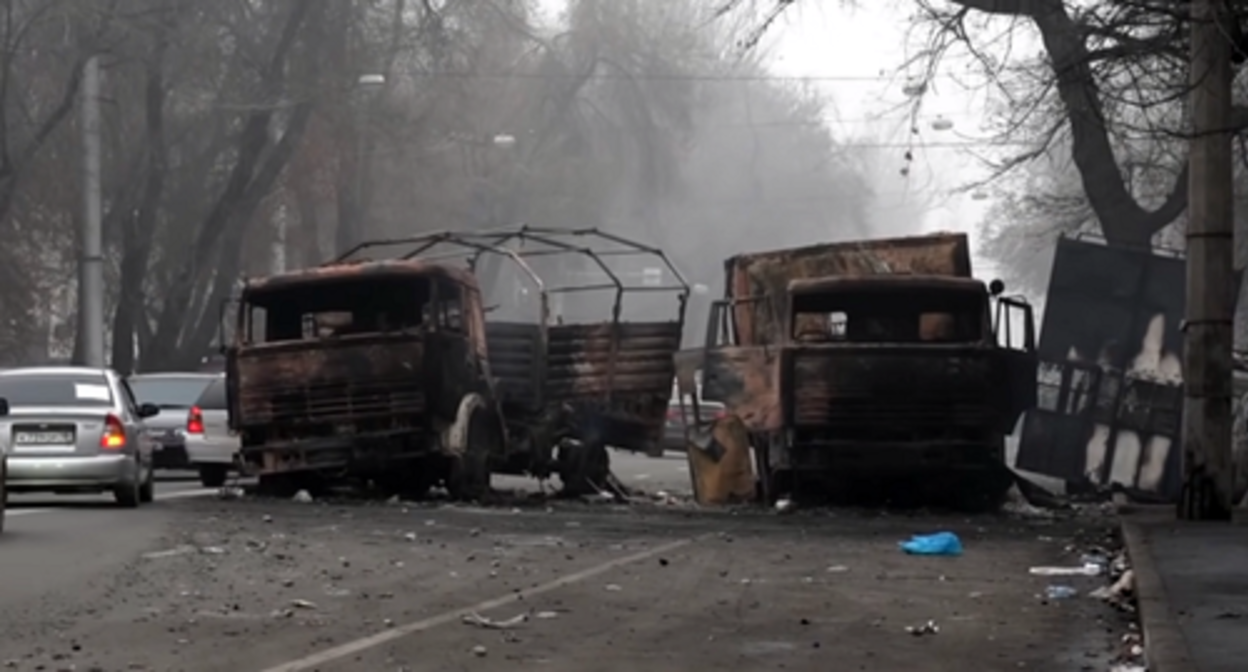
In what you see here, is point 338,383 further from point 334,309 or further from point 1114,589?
point 1114,589

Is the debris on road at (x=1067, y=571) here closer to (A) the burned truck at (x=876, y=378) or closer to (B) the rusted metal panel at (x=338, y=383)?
(A) the burned truck at (x=876, y=378)

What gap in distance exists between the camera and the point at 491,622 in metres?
13.3

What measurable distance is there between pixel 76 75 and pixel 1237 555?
27.2 metres

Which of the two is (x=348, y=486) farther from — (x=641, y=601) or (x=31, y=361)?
(x=31, y=361)

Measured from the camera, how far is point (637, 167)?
66188 millimetres

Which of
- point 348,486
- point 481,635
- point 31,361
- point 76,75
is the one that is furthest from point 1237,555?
point 31,361

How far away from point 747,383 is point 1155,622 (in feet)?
47.2

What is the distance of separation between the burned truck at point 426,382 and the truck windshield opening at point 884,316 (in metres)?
3.56

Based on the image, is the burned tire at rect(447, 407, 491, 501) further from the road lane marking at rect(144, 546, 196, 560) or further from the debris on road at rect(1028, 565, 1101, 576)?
the debris on road at rect(1028, 565, 1101, 576)

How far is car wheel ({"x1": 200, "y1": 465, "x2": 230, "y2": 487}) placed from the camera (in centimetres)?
3174

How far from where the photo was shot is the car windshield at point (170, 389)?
34.2 metres

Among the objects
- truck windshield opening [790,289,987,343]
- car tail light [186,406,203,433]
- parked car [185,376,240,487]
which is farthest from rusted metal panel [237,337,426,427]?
car tail light [186,406,203,433]

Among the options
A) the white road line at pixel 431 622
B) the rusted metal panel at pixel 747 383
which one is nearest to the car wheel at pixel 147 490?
the rusted metal panel at pixel 747 383

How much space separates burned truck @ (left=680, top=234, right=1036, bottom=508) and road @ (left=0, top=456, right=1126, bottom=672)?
1.45 m
